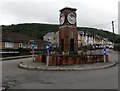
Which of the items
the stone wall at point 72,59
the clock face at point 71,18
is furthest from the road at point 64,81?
the clock face at point 71,18

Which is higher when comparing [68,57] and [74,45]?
[74,45]

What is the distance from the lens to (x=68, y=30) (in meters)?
15.9

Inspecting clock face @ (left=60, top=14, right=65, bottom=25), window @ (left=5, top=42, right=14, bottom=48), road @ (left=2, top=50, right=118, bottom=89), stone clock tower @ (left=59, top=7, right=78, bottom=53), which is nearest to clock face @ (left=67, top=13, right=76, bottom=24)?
stone clock tower @ (left=59, top=7, right=78, bottom=53)

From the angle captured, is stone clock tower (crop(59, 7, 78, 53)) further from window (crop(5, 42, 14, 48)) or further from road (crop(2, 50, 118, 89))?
window (crop(5, 42, 14, 48))

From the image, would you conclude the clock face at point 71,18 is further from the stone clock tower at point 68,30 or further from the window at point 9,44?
the window at point 9,44

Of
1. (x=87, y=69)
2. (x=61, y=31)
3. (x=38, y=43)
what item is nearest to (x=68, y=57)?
(x=87, y=69)

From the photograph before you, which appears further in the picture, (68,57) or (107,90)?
(68,57)

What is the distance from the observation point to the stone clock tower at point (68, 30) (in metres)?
15.9

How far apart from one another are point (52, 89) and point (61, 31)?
34.1 ft

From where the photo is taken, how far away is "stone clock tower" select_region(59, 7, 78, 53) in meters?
15.9

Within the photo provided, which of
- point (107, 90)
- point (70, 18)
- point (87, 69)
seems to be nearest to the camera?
point (107, 90)

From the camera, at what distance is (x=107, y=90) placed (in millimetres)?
6301

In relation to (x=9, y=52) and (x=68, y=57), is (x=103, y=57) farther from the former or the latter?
(x=9, y=52)

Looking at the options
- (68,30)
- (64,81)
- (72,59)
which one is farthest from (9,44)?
(64,81)
